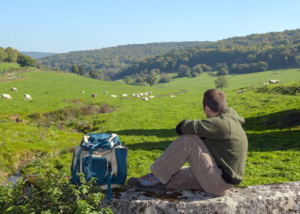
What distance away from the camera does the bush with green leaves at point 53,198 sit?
464cm

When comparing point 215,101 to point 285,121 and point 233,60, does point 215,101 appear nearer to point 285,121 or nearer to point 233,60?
point 285,121

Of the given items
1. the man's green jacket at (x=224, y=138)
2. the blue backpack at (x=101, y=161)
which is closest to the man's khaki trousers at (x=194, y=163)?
the man's green jacket at (x=224, y=138)

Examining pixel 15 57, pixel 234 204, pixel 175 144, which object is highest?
pixel 15 57

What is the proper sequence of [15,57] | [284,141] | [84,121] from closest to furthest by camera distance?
[284,141], [84,121], [15,57]

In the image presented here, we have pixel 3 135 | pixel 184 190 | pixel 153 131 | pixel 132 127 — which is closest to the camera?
pixel 184 190

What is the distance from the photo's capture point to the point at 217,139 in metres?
4.79

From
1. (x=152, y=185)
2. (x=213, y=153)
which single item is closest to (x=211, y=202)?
(x=213, y=153)

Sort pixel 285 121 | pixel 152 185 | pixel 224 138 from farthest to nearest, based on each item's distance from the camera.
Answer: pixel 285 121 < pixel 152 185 < pixel 224 138

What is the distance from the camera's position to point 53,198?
4680 millimetres

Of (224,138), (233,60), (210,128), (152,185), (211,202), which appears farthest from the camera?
(233,60)

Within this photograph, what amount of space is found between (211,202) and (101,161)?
2303 millimetres

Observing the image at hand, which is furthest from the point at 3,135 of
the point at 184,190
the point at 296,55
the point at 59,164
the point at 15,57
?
the point at 296,55

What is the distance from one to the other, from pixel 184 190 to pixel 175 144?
3.92ft

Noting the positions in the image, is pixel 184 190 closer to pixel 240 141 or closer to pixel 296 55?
pixel 240 141
